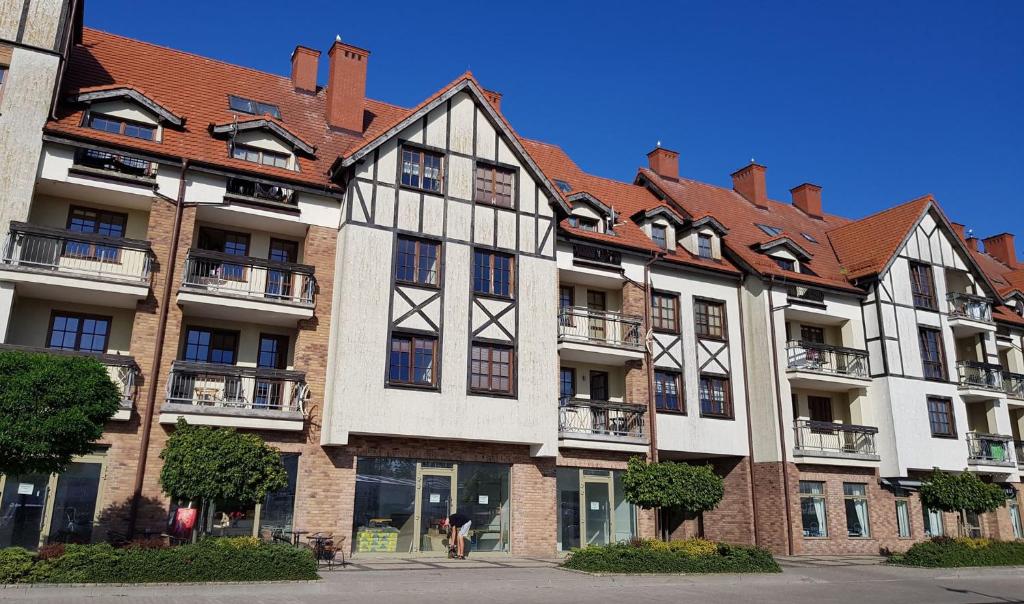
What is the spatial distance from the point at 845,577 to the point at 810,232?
18.5 metres

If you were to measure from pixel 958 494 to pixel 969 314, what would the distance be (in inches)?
397

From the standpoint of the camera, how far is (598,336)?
2575cm

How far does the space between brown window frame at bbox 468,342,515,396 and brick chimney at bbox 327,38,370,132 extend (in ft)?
27.2

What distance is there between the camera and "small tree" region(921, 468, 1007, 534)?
25.0 m

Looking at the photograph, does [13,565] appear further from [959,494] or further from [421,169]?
[959,494]

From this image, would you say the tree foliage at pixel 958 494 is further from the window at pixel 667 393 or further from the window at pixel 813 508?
the window at pixel 667 393

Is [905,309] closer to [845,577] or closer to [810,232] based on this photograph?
[810,232]

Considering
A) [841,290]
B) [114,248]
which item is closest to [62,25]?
[114,248]

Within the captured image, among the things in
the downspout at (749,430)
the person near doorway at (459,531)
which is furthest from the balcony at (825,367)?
the person near doorway at (459,531)

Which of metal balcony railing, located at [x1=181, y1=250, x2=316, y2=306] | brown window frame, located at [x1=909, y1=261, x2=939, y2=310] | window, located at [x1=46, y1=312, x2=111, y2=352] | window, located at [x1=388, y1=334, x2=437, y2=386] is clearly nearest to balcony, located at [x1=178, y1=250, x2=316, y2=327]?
metal balcony railing, located at [x1=181, y1=250, x2=316, y2=306]

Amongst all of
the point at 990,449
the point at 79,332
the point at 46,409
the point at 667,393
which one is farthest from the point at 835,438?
the point at 46,409

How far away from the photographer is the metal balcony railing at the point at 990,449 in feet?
99.1

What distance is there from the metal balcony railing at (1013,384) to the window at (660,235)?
16.0 m

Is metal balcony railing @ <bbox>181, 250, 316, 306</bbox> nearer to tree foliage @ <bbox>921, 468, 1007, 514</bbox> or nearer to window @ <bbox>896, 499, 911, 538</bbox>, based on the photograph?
tree foliage @ <bbox>921, 468, 1007, 514</bbox>
